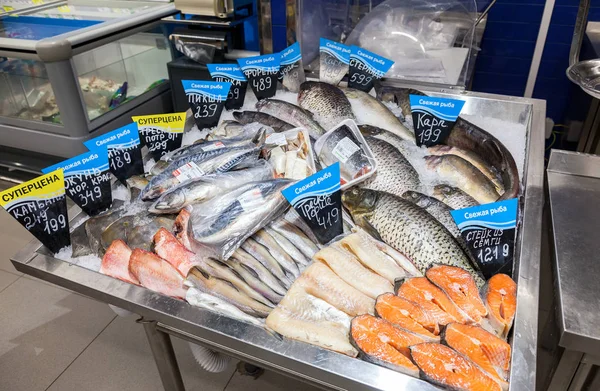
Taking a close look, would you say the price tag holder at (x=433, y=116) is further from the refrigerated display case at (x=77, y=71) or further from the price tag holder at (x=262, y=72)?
the refrigerated display case at (x=77, y=71)

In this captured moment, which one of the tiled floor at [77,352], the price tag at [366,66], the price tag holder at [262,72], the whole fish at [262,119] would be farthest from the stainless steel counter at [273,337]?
the price tag holder at [262,72]

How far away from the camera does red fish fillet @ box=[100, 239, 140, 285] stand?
126cm

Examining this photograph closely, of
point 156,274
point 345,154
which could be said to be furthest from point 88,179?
point 345,154

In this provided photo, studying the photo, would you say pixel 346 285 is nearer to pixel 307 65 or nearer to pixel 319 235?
pixel 319 235

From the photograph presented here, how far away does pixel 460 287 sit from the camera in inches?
44.3

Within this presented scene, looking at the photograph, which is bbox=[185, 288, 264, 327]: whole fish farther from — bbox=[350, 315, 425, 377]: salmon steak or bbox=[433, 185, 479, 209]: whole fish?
bbox=[433, 185, 479, 209]: whole fish

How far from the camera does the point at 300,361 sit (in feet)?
3.24

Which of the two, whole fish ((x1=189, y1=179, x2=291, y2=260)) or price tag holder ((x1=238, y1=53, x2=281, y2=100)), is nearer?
whole fish ((x1=189, y1=179, x2=291, y2=260))

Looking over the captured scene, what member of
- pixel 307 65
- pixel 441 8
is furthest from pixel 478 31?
pixel 307 65

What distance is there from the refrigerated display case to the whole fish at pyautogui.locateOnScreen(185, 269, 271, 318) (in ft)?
7.83

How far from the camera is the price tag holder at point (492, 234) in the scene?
1197 mm

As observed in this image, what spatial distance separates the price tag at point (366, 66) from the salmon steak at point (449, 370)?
1.60m

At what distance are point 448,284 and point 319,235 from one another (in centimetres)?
41

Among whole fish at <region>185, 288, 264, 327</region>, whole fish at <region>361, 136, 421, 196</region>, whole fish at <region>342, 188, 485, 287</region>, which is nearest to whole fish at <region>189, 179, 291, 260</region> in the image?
whole fish at <region>185, 288, 264, 327</region>
